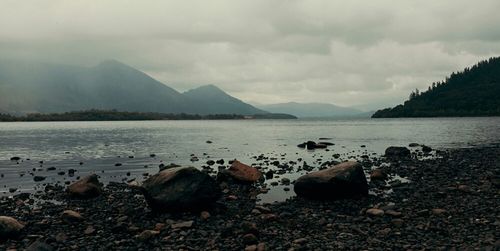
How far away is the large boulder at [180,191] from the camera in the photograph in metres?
22.3

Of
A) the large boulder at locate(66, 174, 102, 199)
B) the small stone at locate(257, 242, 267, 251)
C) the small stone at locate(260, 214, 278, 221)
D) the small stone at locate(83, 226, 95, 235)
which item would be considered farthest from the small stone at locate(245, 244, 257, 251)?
the large boulder at locate(66, 174, 102, 199)

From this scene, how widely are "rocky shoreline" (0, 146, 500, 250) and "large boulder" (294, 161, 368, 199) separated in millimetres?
578

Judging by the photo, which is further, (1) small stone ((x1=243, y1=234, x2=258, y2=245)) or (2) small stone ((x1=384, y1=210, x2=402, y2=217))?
(2) small stone ((x1=384, y1=210, x2=402, y2=217))

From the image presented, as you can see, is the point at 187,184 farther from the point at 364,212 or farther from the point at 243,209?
the point at 364,212

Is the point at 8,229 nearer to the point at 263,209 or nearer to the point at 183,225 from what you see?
the point at 183,225

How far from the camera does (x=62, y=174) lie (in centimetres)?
4003

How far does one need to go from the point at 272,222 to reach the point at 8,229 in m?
12.0

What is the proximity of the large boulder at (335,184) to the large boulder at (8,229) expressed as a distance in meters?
15.7

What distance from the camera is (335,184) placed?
82.5 feet

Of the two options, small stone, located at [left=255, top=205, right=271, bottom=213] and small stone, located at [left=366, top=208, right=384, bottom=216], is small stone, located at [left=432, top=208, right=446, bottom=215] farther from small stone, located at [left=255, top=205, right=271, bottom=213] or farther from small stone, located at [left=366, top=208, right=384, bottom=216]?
small stone, located at [left=255, top=205, right=271, bottom=213]

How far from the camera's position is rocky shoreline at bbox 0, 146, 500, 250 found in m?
17.1

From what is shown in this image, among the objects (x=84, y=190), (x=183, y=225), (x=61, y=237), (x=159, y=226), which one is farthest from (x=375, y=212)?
(x=84, y=190)

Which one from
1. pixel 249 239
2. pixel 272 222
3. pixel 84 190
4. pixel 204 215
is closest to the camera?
pixel 249 239

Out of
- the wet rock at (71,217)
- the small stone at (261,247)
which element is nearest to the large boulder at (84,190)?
the wet rock at (71,217)
